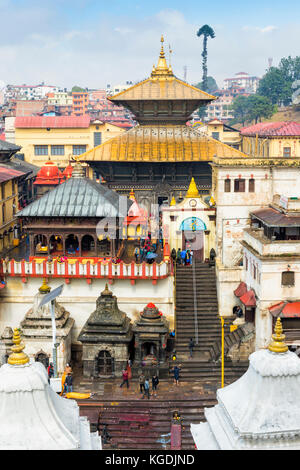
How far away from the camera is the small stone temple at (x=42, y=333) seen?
3356cm

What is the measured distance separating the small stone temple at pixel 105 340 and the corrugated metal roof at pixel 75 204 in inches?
213

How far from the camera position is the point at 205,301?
126 ft

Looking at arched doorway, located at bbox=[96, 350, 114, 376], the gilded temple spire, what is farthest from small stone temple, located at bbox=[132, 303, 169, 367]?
the gilded temple spire

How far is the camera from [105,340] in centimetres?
3334


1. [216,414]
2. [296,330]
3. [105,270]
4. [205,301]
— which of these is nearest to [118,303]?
[105,270]

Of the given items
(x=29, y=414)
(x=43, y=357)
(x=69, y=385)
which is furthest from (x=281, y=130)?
(x=29, y=414)

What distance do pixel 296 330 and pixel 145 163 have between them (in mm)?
20143

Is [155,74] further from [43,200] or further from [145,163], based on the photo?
[43,200]

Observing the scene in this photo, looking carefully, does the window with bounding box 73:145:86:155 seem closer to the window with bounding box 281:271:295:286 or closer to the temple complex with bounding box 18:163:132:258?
the temple complex with bounding box 18:163:132:258

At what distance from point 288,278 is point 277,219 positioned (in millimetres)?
3370

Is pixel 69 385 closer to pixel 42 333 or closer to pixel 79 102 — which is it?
pixel 42 333

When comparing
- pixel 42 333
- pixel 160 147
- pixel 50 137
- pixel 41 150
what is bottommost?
pixel 42 333

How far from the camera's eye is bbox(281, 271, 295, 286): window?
109ft

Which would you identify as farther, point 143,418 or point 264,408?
point 143,418
